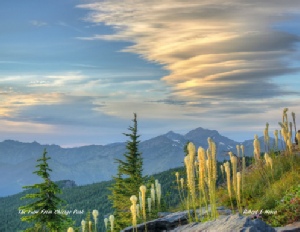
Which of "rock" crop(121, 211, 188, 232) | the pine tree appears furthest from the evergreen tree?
"rock" crop(121, 211, 188, 232)

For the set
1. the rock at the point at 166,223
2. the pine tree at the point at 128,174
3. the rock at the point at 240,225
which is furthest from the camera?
the pine tree at the point at 128,174

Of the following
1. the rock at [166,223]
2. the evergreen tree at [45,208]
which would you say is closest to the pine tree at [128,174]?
the evergreen tree at [45,208]

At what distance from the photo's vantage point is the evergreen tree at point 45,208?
2641 cm

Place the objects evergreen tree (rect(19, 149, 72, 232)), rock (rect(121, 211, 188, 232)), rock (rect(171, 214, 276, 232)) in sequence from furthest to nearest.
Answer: evergreen tree (rect(19, 149, 72, 232)), rock (rect(121, 211, 188, 232)), rock (rect(171, 214, 276, 232))

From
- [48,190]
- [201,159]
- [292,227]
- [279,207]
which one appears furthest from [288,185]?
[48,190]

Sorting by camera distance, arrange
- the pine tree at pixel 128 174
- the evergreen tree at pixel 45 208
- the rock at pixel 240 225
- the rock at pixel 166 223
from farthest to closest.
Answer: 1. the pine tree at pixel 128 174
2. the evergreen tree at pixel 45 208
3. the rock at pixel 166 223
4. the rock at pixel 240 225

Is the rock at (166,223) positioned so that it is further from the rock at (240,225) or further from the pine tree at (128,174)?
the pine tree at (128,174)

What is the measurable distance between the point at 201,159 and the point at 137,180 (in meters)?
24.4

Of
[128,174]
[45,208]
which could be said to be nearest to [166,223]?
[45,208]

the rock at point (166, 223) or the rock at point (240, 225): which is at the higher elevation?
the rock at point (240, 225)

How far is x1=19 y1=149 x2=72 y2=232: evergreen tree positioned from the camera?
26.4 metres

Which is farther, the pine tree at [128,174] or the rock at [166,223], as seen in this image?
the pine tree at [128,174]

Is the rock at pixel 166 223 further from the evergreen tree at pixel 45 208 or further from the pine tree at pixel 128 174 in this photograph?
the pine tree at pixel 128 174

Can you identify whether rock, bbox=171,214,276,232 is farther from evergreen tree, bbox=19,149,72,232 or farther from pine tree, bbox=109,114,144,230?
pine tree, bbox=109,114,144,230
